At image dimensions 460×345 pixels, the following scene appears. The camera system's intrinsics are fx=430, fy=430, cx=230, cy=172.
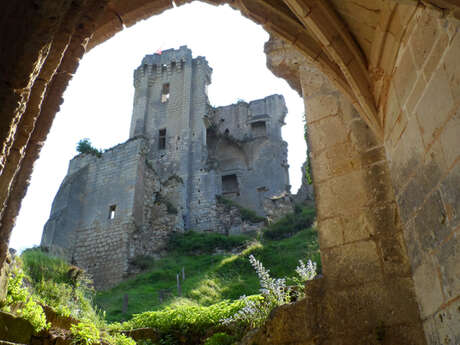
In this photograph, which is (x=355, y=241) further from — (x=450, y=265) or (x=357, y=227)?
(x=450, y=265)

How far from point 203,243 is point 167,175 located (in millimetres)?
8779

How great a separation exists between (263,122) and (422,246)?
30.9 metres

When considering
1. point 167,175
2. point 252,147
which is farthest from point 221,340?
point 252,147

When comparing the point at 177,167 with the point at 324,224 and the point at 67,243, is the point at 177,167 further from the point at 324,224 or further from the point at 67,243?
the point at 324,224

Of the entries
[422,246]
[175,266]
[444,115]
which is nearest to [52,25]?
[444,115]

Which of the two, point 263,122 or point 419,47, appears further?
point 263,122

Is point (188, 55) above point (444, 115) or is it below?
above

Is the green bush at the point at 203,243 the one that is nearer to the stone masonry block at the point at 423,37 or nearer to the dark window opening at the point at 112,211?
the dark window opening at the point at 112,211

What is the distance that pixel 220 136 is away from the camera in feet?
107

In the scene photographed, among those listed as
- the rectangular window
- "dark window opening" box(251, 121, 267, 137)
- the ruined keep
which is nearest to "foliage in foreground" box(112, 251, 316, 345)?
the ruined keep

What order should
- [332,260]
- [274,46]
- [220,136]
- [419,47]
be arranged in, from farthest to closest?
[220,136] → [274,46] → [332,260] → [419,47]

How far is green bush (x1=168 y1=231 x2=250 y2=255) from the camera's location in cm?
1945

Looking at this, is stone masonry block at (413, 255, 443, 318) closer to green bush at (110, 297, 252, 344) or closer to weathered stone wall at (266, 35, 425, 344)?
weathered stone wall at (266, 35, 425, 344)

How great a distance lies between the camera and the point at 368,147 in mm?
3711
